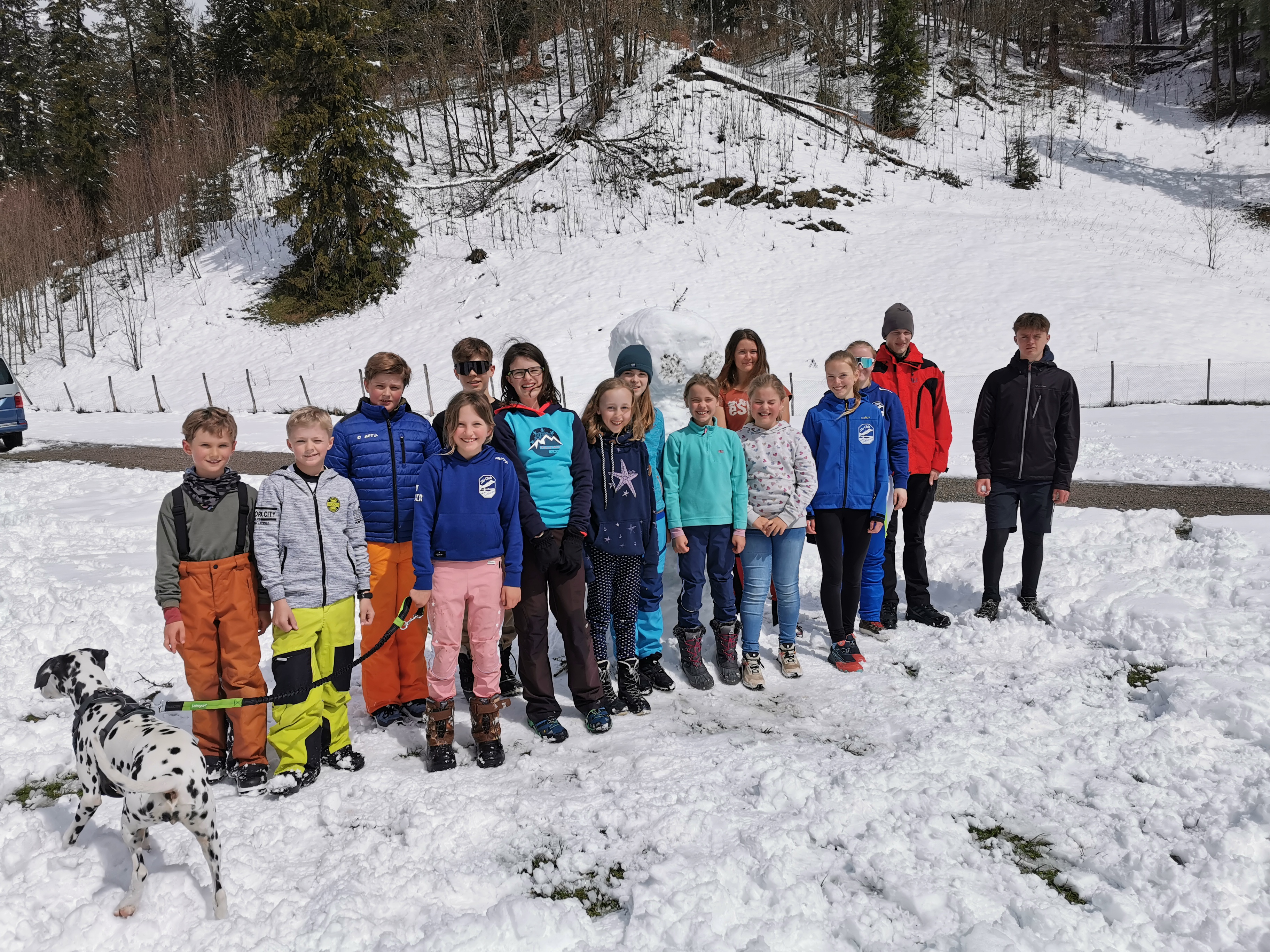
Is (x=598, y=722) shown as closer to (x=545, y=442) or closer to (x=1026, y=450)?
(x=545, y=442)

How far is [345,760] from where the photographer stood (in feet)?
12.0

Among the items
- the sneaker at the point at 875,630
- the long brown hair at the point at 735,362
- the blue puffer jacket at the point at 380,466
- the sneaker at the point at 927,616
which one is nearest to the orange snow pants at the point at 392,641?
the blue puffer jacket at the point at 380,466

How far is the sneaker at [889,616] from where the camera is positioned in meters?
5.36

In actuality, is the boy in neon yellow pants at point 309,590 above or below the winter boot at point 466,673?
above

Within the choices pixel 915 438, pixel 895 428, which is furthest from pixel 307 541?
pixel 915 438

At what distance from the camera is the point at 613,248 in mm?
25375

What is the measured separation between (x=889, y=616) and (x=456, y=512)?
11.1ft

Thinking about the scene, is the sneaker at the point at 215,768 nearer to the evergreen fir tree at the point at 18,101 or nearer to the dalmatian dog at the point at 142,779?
the dalmatian dog at the point at 142,779

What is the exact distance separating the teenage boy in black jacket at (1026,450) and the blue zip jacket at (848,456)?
751 millimetres

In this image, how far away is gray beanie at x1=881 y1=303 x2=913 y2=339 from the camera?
17.7 feet

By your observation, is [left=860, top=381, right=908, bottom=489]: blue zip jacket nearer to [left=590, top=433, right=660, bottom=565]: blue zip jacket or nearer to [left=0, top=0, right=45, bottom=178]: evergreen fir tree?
[left=590, top=433, right=660, bottom=565]: blue zip jacket

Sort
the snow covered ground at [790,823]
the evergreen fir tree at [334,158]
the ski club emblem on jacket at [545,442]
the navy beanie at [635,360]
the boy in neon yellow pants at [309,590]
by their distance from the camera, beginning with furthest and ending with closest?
the evergreen fir tree at [334,158]
the navy beanie at [635,360]
the ski club emblem on jacket at [545,442]
the boy in neon yellow pants at [309,590]
the snow covered ground at [790,823]

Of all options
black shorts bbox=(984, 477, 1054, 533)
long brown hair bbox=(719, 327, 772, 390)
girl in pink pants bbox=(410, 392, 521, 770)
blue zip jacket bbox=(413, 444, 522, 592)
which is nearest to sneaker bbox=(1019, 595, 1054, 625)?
black shorts bbox=(984, 477, 1054, 533)

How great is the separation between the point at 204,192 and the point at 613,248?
1844 cm
